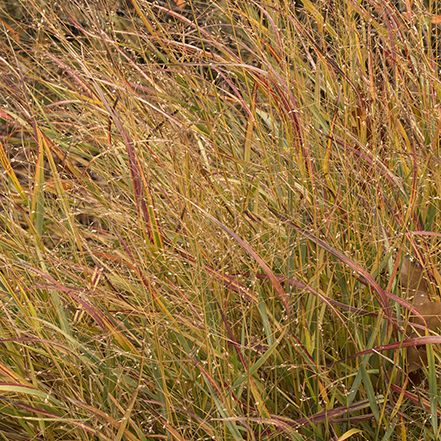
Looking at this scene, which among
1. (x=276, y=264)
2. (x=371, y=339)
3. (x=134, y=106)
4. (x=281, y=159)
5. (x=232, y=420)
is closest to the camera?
(x=232, y=420)

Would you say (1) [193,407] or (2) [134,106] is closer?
(1) [193,407]

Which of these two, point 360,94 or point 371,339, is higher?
point 360,94

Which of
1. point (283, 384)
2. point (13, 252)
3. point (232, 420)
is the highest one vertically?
point (13, 252)

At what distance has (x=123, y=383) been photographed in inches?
40.1

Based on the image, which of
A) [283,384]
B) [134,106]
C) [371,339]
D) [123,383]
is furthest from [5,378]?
[134,106]

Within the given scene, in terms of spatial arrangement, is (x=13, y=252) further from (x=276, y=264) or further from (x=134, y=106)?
(x=276, y=264)

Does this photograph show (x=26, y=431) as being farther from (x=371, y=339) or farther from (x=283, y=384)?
(x=371, y=339)

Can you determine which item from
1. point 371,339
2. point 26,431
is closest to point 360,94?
point 371,339

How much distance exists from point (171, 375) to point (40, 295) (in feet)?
1.40

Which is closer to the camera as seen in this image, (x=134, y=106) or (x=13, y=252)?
(x=13, y=252)

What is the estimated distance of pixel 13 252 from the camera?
134 centimetres

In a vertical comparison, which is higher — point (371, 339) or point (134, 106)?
point (134, 106)

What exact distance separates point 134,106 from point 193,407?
887 millimetres

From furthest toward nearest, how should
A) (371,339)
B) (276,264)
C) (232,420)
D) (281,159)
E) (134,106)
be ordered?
(134,106) → (281,159) → (276,264) → (371,339) → (232,420)
